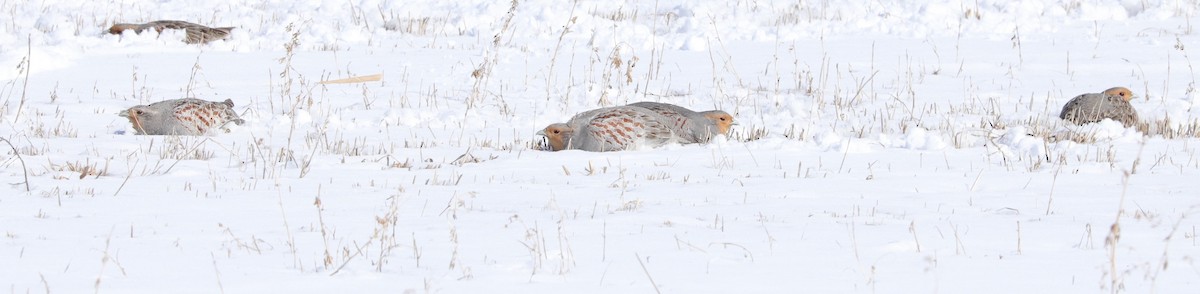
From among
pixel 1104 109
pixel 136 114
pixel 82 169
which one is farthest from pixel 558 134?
pixel 1104 109

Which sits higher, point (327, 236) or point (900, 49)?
point (900, 49)

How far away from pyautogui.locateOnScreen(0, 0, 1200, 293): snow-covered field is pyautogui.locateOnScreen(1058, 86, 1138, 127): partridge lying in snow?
0.28 m

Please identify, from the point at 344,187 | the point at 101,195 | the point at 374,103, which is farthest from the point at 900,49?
the point at 101,195

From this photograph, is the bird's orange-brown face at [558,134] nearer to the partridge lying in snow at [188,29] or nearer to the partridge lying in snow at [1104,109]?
the partridge lying in snow at [1104,109]

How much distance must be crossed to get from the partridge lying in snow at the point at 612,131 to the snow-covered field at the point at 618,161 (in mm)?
127

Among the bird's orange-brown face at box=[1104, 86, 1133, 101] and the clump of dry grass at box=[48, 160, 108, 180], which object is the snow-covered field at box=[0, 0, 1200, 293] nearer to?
the clump of dry grass at box=[48, 160, 108, 180]

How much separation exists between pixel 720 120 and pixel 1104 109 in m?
2.68

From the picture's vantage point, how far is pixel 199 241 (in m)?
4.41

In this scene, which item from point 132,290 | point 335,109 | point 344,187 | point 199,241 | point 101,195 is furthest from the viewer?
point 335,109

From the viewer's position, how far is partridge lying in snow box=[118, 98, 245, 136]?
8.75m

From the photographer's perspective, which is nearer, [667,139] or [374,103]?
[667,139]

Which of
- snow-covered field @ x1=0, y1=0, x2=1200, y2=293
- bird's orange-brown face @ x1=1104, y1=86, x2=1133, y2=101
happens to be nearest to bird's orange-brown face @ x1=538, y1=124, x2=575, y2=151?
snow-covered field @ x1=0, y1=0, x2=1200, y2=293

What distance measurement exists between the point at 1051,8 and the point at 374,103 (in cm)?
788

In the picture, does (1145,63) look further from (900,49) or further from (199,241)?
(199,241)
